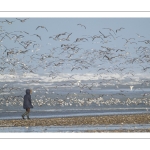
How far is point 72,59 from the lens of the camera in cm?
1299

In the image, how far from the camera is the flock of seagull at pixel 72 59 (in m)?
12.8

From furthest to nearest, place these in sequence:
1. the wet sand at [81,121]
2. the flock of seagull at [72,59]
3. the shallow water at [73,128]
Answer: the wet sand at [81,121] < the flock of seagull at [72,59] < the shallow water at [73,128]

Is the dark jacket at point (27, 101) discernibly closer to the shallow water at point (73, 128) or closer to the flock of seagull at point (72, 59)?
the flock of seagull at point (72, 59)

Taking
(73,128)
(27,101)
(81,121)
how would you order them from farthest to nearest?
(81,121), (27,101), (73,128)

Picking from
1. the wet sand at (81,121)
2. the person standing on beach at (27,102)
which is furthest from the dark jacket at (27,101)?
the wet sand at (81,121)

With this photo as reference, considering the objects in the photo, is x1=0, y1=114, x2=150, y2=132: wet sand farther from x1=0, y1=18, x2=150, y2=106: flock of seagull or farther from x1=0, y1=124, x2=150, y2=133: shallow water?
x1=0, y1=18, x2=150, y2=106: flock of seagull

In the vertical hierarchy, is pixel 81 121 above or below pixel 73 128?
above

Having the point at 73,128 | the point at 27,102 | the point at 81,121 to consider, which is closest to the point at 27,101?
the point at 27,102

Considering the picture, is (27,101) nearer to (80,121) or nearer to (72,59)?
(80,121)

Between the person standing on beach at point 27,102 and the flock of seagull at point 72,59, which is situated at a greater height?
the flock of seagull at point 72,59

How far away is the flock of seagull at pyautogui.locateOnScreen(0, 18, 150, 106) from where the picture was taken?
12.8 metres

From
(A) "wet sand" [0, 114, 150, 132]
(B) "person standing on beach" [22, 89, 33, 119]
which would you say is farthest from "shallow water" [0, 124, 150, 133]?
(B) "person standing on beach" [22, 89, 33, 119]
